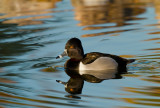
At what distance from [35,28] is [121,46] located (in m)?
5.41

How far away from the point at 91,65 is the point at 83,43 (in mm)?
3215

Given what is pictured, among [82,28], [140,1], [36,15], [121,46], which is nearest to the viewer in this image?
[121,46]

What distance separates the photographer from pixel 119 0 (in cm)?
2459

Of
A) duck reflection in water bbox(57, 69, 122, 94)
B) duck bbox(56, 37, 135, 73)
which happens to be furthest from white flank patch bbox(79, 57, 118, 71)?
duck reflection in water bbox(57, 69, 122, 94)

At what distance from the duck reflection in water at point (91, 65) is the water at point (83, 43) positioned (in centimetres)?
26

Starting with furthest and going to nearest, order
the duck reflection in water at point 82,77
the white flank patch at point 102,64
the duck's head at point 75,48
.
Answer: the duck's head at point 75,48, the white flank patch at point 102,64, the duck reflection in water at point 82,77

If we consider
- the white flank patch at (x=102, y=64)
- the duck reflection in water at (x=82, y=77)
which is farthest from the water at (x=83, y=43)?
the white flank patch at (x=102, y=64)

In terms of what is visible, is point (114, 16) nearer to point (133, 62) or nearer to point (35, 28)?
point (35, 28)

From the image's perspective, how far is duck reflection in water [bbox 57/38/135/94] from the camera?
408 inches

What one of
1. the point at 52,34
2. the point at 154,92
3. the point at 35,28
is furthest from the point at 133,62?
the point at 35,28

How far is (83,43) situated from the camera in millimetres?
13984

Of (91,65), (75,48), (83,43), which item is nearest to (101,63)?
(91,65)

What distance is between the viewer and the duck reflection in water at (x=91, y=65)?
10375 mm

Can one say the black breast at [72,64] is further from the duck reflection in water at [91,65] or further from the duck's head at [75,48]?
the duck's head at [75,48]
